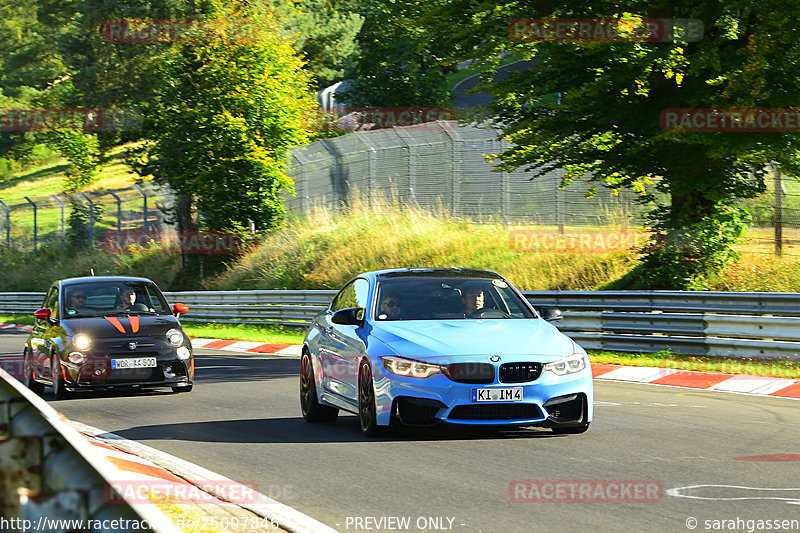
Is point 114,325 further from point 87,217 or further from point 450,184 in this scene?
point 87,217

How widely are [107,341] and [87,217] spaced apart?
38170 millimetres

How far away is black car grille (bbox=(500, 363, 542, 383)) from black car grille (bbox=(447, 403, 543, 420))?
0.22m

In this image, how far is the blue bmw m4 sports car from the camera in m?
9.88

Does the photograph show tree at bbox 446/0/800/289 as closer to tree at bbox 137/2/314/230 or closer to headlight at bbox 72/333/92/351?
headlight at bbox 72/333/92/351

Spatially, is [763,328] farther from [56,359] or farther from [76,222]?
[76,222]

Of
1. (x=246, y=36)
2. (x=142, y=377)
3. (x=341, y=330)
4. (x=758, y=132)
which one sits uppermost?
(x=246, y=36)

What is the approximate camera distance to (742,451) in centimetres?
941

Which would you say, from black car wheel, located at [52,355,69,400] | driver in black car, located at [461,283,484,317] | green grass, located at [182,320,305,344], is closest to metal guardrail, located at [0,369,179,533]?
driver in black car, located at [461,283,484,317]

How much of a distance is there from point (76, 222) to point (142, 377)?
39.4m

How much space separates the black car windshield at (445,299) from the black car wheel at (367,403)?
74 cm

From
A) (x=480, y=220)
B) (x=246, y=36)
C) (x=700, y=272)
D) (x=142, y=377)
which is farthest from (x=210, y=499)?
(x=246, y=36)

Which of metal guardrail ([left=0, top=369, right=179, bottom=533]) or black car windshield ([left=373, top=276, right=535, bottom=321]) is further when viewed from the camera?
black car windshield ([left=373, top=276, right=535, bottom=321])

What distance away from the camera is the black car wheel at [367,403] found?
33.9 feet

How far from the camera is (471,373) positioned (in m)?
9.87
